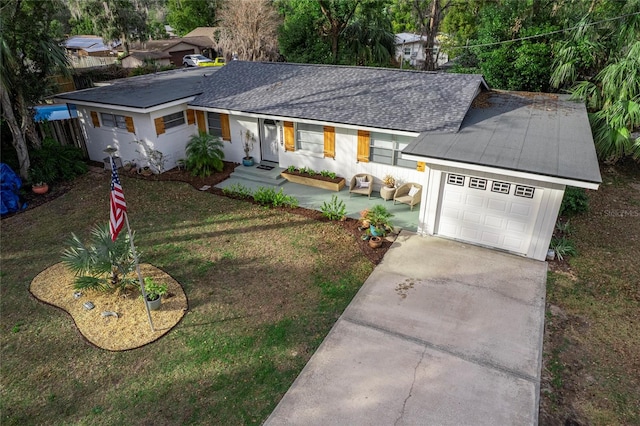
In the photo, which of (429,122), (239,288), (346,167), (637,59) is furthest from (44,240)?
(637,59)

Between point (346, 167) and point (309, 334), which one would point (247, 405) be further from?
point (346, 167)

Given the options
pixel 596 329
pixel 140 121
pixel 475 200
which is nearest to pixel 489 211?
pixel 475 200

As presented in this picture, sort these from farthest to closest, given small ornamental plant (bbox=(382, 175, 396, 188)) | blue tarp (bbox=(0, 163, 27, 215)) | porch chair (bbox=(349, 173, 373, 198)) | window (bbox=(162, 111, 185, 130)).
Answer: window (bbox=(162, 111, 185, 130)) → porch chair (bbox=(349, 173, 373, 198)) → small ornamental plant (bbox=(382, 175, 396, 188)) → blue tarp (bbox=(0, 163, 27, 215))

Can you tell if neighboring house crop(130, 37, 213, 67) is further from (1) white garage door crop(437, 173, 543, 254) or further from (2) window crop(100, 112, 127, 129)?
(1) white garage door crop(437, 173, 543, 254)

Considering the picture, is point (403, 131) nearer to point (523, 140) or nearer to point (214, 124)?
point (523, 140)

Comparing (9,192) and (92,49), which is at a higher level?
(92,49)

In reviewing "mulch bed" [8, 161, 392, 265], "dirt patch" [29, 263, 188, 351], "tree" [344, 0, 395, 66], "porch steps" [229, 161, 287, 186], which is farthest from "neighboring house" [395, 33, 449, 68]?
"dirt patch" [29, 263, 188, 351]

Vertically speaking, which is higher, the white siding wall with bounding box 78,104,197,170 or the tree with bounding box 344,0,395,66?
the tree with bounding box 344,0,395,66
